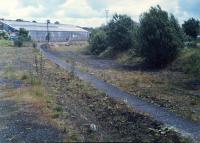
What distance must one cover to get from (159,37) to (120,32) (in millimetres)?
17552

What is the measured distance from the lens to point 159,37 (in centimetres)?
3950

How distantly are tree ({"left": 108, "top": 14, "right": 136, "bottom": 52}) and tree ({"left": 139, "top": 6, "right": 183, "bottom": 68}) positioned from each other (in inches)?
578

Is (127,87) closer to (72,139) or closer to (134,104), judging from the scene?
(134,104)

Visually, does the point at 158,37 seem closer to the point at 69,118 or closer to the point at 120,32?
the point at 120,32

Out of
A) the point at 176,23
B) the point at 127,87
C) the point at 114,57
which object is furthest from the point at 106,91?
the point at 114,57

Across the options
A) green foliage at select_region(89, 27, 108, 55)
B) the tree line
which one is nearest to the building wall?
green foliage at select_region(89, 27, 108, 55)

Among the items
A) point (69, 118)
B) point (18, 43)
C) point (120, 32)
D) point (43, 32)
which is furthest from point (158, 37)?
point (43, 32)

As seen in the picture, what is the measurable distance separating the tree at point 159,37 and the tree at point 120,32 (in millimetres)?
14670

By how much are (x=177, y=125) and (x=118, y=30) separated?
133ft

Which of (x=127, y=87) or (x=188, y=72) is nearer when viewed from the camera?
(x=127, y=87)

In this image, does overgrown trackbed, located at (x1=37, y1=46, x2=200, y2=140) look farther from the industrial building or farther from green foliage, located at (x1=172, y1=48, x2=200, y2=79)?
the industrial building

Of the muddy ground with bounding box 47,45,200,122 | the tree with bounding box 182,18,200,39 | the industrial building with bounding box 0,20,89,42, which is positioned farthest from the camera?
the industrial building with bounding box 0,20,89,42

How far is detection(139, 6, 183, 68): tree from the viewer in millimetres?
39594

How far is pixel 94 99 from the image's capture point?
23.0m
